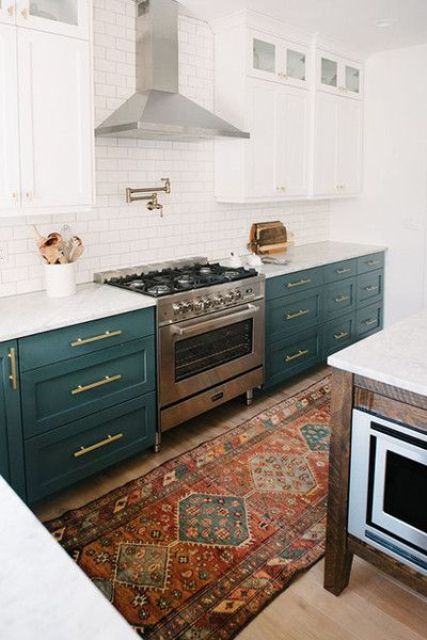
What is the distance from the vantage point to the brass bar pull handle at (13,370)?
96.6 inches

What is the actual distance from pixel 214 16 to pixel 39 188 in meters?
2.04

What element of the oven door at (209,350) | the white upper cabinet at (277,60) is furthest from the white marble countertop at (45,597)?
the white upper cabinet at (277,60)

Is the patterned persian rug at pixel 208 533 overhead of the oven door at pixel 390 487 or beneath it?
beneath

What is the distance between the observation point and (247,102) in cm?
398

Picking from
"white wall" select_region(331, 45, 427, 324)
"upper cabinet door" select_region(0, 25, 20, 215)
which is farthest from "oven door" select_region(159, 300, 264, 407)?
"white wall" select_region(331, 45, 427, 324)

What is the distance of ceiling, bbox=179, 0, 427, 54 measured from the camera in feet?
12.0

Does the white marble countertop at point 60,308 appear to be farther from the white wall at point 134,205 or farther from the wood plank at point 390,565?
the wood plank at point 390,565

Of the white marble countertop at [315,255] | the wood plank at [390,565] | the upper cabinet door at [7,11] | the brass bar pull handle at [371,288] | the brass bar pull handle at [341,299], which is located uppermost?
the upper cabinet door at [7,11]

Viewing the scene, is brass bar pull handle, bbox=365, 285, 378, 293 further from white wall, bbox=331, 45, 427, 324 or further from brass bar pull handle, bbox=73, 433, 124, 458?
brass bar pull handle, bbox=73, 433, 124, 458

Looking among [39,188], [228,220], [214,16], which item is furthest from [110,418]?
[214,16]

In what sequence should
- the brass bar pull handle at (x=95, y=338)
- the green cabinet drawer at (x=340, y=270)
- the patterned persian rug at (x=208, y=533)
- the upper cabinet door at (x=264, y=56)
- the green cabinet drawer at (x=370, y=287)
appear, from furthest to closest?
the green cabinet drawer at (x=370, y=287) → the green cabinet drawer at (x=340, y=270) → the upper cabinet door at (x=264, y=56) → the brass bar pull handle at (x=95, y=338) → the patterned persian rug at (x=208, y=533)

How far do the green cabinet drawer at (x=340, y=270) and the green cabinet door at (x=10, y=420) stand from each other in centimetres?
283

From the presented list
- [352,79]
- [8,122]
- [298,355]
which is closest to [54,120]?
[8,122]

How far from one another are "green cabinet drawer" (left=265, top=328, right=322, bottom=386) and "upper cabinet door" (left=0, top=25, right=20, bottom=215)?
7.03 feet
